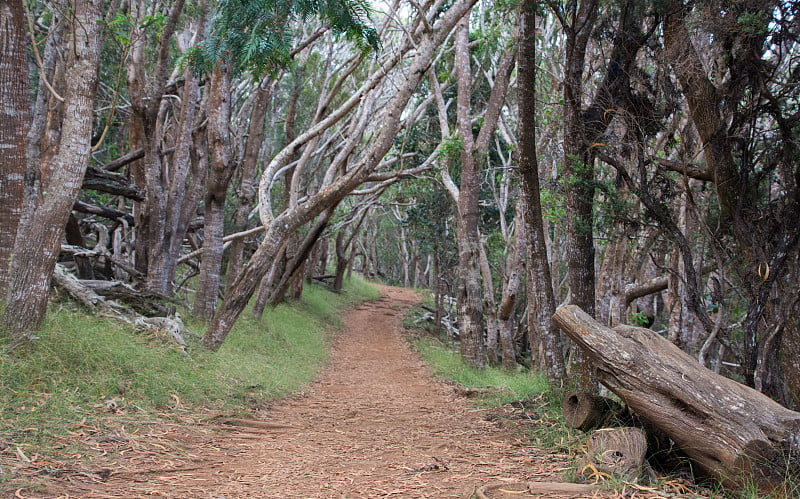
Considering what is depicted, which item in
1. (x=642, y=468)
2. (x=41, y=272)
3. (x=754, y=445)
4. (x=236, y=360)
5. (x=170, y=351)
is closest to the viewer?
(x=754, y=445)

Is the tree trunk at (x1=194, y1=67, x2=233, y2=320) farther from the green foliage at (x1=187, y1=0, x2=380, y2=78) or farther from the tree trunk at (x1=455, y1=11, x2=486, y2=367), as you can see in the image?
the tree trunk at (x1=455, y1=11, x2=486, y2=367)

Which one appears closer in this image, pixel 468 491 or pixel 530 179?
pixel 468 491

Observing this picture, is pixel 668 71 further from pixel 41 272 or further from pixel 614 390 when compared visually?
pixel 41 272

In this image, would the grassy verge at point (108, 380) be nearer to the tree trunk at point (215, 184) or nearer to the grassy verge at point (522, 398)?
the tree trunk at point (215, 184)

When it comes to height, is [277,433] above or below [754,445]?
below

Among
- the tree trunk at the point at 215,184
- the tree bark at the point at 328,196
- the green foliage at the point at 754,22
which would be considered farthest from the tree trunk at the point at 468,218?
the green foliage at the point at 754,22

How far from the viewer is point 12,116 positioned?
22.0ft

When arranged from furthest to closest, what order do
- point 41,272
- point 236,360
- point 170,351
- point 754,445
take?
point 236,360 → point 170,351 → point 41,272 → point 754,445

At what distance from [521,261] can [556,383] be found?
6.39 meters

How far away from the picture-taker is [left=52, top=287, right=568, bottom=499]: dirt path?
4.20m

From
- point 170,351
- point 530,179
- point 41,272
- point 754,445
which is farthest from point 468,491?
point 170,351

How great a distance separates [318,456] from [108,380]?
7.99ft

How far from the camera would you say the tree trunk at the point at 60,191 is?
6082mm

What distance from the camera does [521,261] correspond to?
13047mm
